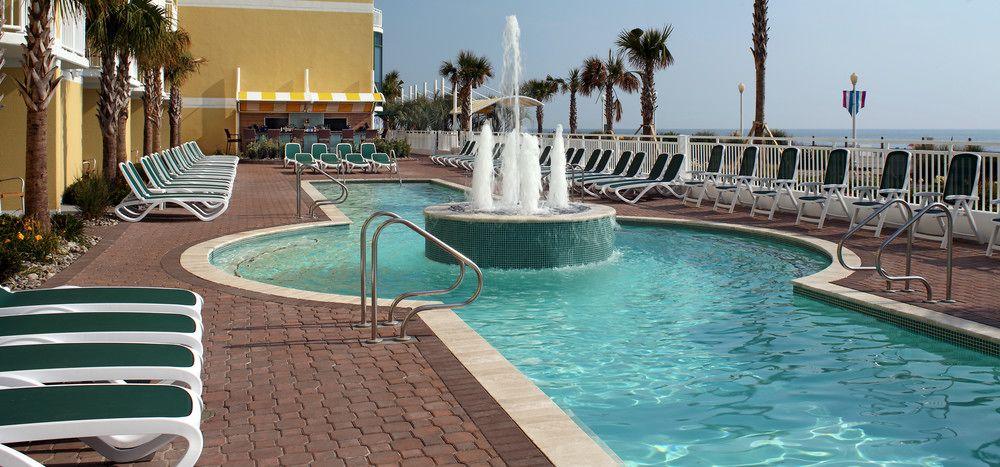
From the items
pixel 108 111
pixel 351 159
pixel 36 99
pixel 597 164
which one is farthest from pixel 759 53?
pixel 36 99

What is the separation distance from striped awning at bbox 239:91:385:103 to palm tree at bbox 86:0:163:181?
23.4 m

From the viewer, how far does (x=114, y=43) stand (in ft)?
55.1

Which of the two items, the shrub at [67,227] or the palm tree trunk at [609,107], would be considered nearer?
the shrub at [67,227]

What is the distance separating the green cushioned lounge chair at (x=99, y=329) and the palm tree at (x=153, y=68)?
41.3 ft

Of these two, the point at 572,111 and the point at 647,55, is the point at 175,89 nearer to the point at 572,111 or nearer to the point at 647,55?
the point at 647,55

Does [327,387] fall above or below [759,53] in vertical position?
below

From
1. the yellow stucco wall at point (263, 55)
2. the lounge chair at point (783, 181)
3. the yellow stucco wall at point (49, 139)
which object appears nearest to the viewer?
the lounge chair at point (783, 181)

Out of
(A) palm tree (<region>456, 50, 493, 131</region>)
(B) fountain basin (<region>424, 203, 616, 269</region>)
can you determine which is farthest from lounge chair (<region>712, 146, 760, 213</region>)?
(A) palm tree (<region>456, 50, 493, 131</region>)

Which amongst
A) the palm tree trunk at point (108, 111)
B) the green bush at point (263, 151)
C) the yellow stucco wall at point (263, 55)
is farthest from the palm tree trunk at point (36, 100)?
the yellow stucco wall at point (263, 55)

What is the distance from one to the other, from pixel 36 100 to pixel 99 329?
8055 millimetres

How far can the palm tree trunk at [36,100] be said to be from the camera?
1184 centimetres

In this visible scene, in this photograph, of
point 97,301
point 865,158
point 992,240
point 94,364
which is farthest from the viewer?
point 865,158

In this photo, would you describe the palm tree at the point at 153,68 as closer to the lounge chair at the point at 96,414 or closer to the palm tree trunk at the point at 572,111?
the lounge chair at the point at 96,414

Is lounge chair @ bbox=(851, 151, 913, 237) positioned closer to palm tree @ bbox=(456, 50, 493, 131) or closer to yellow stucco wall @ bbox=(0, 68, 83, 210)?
yellow stucco wall @ bbox=(0, 68, 83, 210)
